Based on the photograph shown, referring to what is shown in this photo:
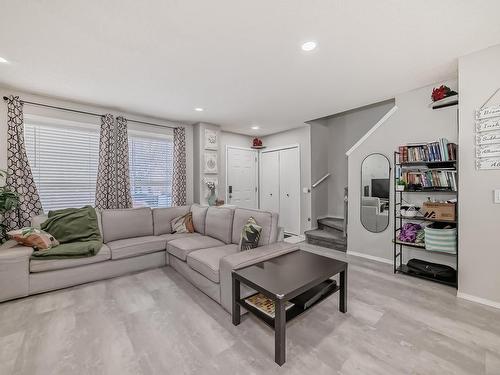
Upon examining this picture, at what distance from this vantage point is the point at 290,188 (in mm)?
5473

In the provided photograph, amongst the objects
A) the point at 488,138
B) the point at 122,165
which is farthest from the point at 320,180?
the point at 122,165

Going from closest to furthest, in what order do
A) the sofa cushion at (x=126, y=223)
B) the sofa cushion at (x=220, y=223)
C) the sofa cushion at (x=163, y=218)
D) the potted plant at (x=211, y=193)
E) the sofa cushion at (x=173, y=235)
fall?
1. the sofa cushion at (x=220, y=223)
2. the sofa cushion at (x=126, y=223)
3. the sofa cushion at (x=173, y=235)
4. the sofa cushion at (x=163, y=218)
5. the potted plant at (x=211, y=193)

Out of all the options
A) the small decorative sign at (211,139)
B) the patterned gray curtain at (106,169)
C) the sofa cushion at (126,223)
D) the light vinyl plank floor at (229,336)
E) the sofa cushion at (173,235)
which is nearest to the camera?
the light vinyl plank floor at (229,336)

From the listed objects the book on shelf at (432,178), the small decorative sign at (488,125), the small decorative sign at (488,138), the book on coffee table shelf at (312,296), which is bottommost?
the book on coffee table shelf at (312,296)

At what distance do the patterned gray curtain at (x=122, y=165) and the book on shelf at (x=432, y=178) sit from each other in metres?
4.35

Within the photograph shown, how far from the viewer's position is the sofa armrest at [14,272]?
2.37 m

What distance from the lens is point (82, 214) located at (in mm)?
3234

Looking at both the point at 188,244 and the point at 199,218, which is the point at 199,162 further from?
the point at 188,244

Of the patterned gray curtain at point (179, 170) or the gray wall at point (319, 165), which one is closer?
the patterned gray curtain at point (179, 170)

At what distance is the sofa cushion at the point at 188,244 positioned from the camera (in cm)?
295

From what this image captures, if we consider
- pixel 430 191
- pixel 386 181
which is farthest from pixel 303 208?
pixel 430 191

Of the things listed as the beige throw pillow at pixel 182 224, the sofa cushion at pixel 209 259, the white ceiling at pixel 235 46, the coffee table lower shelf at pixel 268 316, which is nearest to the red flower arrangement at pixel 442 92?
the white ceiling at pixel 235 46

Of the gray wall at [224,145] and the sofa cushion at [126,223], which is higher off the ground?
the gray wall at [224,145]

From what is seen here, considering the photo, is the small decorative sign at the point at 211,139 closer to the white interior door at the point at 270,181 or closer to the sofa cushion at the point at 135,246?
the white interior door at the point at 270,181
